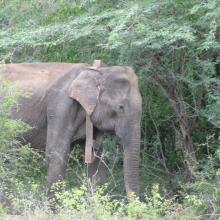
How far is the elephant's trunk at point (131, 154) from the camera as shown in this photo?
10031 mm

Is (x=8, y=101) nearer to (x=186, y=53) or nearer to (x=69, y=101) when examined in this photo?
(x=69, y=101)

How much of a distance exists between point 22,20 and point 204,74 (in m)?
A: 3.01

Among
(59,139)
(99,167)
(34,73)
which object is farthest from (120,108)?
(34,73)

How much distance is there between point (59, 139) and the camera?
412 inches

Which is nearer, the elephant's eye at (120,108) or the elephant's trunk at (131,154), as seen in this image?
the elephant's trunk at (131,154)

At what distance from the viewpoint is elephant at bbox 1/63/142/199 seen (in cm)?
1021

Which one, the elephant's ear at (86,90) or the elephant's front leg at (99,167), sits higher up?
the elephant's ear at (86,90)

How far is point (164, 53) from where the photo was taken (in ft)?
36.2

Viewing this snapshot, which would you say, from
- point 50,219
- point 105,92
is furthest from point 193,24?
point 50,219

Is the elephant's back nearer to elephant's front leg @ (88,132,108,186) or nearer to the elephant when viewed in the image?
the elephant

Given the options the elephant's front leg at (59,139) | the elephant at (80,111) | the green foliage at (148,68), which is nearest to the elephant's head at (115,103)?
the elephant at (80,111)

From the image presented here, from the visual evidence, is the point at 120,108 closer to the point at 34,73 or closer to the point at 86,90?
the point at 86,90

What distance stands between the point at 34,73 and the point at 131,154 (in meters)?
1.77

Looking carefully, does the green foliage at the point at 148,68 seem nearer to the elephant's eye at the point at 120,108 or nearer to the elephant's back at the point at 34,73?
the elephant's back at the point at 34,73
